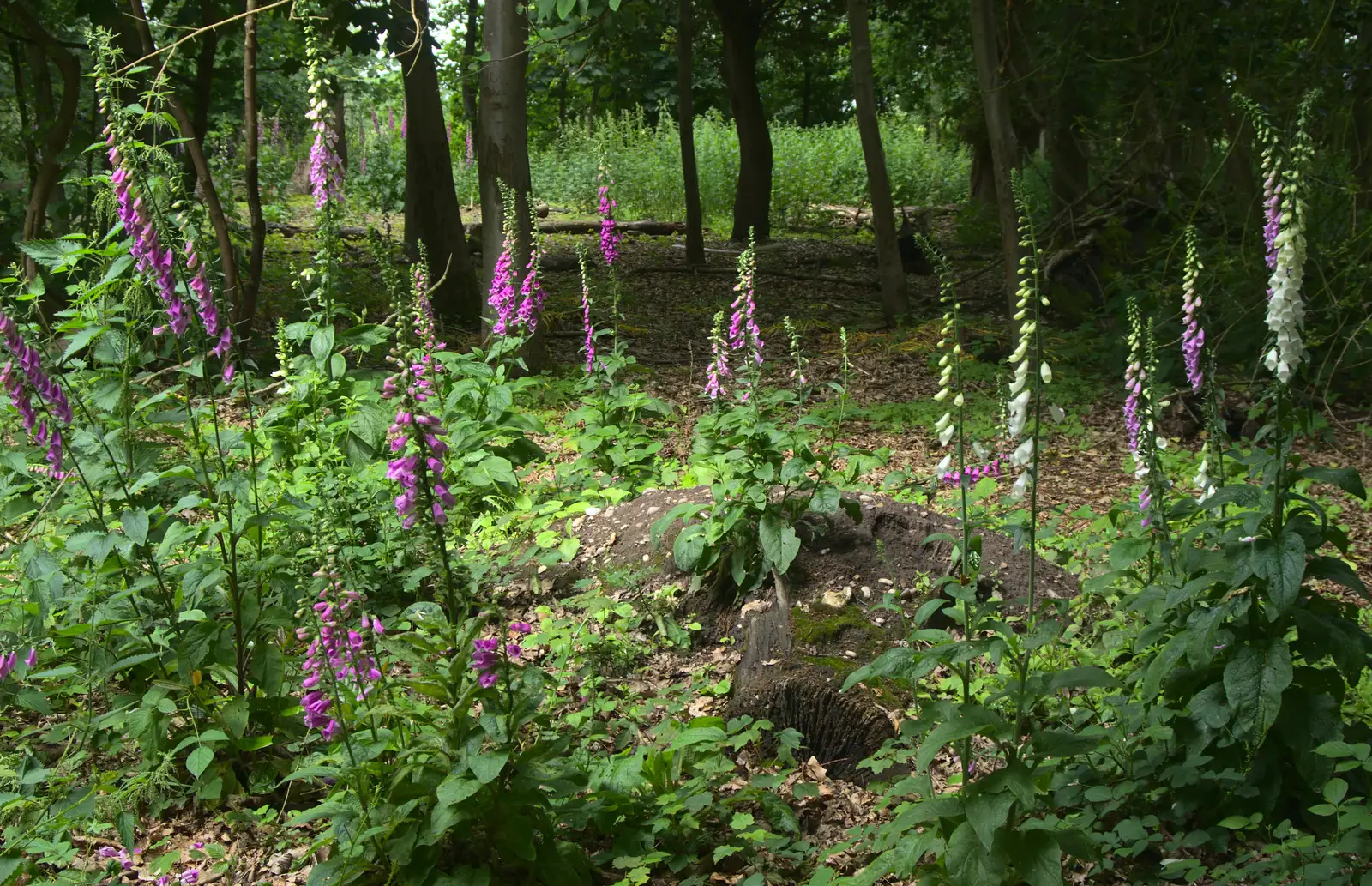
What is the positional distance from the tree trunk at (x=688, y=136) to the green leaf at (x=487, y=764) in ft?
31.2

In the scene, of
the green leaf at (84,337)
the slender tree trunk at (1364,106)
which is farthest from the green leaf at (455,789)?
the slender tree trunk at (1364,106)

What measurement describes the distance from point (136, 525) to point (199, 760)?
28.2 inches

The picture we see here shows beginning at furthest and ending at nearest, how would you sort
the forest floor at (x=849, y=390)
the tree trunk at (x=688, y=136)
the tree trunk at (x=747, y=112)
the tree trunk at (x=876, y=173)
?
the tree trunk at (x=747, y=112) → the tree trunk at (x=688, y=136) → the tree trunk at (x=876, y=173) → the forest floor at (x=849, y=390)

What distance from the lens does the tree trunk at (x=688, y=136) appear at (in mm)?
11156

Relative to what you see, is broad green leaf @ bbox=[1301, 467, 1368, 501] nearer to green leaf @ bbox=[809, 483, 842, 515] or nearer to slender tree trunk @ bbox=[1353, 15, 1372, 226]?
green leaf @ bbox=[809, 483, 842, 515]

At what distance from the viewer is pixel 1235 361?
7398 mm

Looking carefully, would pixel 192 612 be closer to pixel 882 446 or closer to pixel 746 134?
pixel 882 446

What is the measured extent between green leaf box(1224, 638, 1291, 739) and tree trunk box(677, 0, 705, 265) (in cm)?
930

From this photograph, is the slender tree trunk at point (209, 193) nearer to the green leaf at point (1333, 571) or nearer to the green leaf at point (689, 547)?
the green leaf at point (689, 547)

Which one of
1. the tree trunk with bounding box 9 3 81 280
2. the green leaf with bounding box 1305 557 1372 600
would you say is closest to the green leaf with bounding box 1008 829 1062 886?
the green leaf with bounding box 1305 557 1372 600

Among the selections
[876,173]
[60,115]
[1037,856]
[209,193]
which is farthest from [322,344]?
[876,173]

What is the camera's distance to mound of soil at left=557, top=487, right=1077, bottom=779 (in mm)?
3660

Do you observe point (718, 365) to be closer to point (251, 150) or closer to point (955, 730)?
point (251, 150)

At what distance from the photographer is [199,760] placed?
3094 millimetres
